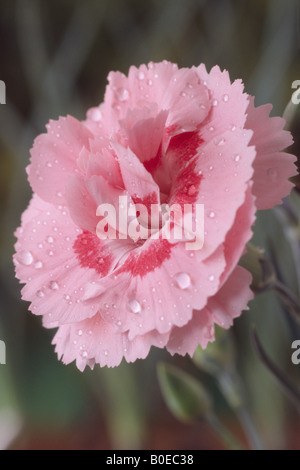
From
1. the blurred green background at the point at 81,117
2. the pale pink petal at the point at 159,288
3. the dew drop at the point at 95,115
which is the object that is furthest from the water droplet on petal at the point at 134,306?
the blurred green background at the point at 81,117

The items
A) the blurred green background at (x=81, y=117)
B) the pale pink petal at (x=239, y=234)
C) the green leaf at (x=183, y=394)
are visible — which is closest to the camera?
the pale pink petal at (x=239, y=234)

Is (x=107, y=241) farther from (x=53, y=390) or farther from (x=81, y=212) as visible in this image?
(x=53, y=390)

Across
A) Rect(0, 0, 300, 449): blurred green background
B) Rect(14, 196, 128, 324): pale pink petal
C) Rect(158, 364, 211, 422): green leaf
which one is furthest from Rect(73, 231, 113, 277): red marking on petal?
Rect(0, 0, 300, 449): blurred green background

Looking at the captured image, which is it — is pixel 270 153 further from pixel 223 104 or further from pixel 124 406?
pixel 124 406

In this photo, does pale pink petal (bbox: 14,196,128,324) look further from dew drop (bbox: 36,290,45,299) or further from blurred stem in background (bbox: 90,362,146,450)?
blurred stem in background (bbox: 90,362,146,450)

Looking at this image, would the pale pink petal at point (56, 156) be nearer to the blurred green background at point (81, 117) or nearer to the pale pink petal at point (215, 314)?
the pale pink petal at point (215, 314)

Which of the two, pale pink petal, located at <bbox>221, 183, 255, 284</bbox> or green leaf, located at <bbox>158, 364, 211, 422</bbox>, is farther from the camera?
green leaf, located at <bbox>158, 364, 211, 422</bbox>

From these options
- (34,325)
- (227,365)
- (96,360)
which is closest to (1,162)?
(34,325)

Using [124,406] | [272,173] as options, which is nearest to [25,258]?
[272,173]

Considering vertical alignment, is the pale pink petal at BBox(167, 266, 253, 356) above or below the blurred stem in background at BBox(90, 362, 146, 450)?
above
